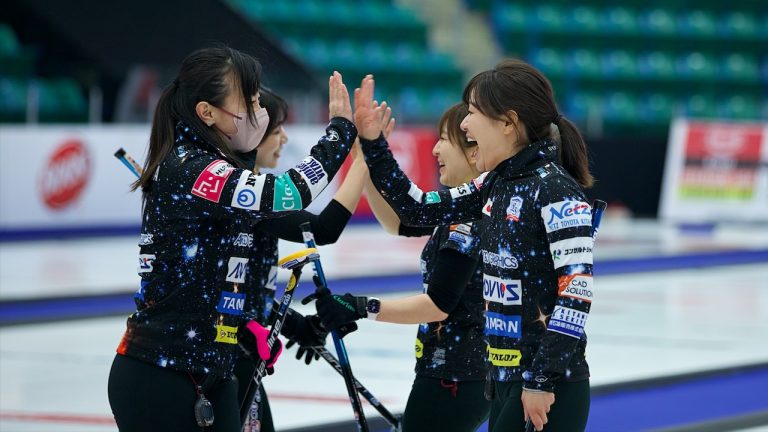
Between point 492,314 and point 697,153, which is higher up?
point 697,153

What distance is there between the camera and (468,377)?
349 cm

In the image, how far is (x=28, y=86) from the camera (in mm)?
14445

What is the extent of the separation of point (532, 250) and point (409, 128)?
13.2 meters

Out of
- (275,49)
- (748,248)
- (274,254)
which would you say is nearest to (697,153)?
(748,248)

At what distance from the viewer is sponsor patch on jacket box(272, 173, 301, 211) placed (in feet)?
9.41

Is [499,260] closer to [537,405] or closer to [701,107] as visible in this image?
[537,405]

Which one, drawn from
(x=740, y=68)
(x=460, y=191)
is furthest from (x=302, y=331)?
(x=740, y=68)

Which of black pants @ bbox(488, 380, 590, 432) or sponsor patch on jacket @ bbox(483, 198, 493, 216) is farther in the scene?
sponsor patch on jacket @ bbox(483, 198, 493, 216)

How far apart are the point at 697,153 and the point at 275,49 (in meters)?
6.23

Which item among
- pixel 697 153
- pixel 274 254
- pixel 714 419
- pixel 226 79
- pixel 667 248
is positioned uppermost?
pixel 697 153

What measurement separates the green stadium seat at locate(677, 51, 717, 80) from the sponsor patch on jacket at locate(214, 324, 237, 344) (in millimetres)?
18856

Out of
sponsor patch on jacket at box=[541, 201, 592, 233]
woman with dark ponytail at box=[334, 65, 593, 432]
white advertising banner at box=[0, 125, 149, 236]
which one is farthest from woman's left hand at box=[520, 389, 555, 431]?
white advertising banner at box=[0, 125, 149, 236]

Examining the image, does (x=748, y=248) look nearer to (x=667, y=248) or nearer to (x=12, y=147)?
(x=667, y=248)

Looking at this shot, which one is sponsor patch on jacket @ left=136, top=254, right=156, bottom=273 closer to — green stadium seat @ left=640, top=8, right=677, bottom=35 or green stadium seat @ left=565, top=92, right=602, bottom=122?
green stadium seat @ left=565, top=92, right=602, bottom=122
